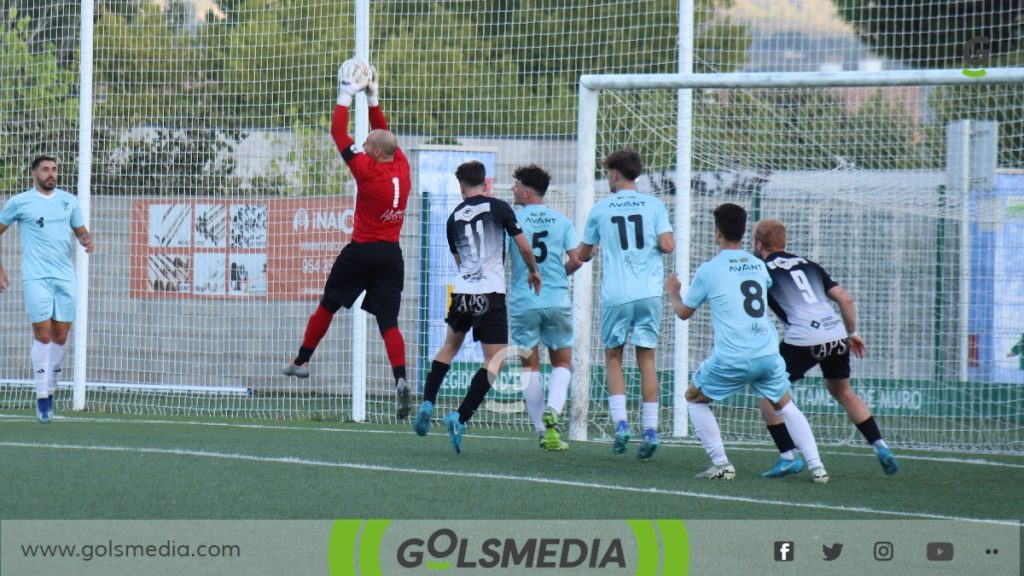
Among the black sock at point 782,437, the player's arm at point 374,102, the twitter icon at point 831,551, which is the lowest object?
the twitter icon at point 831,551

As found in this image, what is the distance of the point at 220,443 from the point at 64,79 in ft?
25.5

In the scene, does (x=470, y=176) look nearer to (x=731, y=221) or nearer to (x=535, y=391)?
(x=535, y=391)

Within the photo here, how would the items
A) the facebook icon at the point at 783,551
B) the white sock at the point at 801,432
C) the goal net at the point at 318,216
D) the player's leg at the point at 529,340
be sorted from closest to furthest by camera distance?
the facebook icon at the point at 783,551 < the white sock at the point at 801,432 < the player's leg at the point at 529,340 < the goal net at the point at 318,216

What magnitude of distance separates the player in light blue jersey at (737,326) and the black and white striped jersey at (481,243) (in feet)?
5.29

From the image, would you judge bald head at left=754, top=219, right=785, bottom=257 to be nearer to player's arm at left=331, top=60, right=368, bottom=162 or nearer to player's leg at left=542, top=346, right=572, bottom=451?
player's leg at left=542, top=346, right=572, bottom=451

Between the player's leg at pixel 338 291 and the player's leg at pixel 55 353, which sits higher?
the player's leg at pixel 338 291

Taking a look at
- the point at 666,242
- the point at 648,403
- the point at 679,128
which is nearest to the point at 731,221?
the point at 666,242

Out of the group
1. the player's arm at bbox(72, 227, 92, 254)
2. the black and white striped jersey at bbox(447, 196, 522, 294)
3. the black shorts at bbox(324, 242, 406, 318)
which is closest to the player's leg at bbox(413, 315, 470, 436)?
the black and white striped jersey at bbox(447, 196, 522, 294)

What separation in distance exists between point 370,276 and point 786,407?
3034mm

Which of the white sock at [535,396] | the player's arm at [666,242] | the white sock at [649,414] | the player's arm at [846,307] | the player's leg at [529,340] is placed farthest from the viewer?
the white sock at [535,396]

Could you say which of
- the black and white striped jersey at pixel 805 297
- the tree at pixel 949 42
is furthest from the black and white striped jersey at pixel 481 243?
the tree at pixel 949 42

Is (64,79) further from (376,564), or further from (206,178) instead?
(376,564)

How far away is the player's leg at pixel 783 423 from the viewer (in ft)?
27.2

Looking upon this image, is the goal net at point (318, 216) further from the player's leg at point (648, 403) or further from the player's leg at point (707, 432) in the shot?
the player's leg at point (707, 432)
